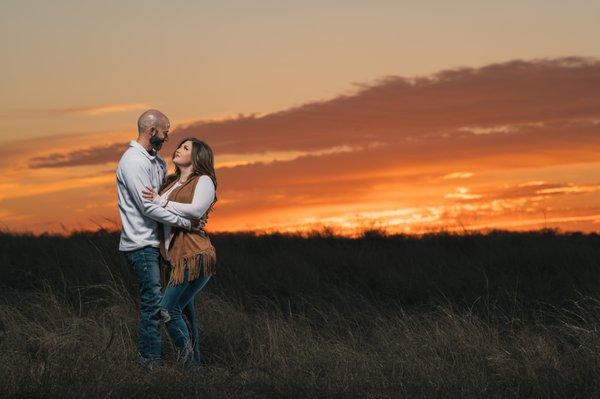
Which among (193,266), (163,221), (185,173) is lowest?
(193,266)

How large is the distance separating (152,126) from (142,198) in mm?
594

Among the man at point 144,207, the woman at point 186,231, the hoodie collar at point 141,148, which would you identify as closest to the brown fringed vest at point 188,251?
the woman at point 186,231

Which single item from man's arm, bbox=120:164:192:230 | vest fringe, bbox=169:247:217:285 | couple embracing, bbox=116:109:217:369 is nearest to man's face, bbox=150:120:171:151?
couple embracing, bbox=116:109:217:369

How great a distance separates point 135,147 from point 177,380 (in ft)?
6.18

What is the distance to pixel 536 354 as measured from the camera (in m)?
8.02

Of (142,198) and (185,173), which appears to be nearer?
(142,198)

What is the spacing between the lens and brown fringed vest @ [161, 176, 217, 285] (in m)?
7.23

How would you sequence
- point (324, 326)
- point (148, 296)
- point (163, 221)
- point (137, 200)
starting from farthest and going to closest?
point (324, 326), point (148, 296), point (137, 200), point (163, 221)

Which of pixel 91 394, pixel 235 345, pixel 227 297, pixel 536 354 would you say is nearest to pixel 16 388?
pixel 91 394

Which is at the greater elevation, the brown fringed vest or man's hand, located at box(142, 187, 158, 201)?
man's hand, located at box(142, 187, 158, 201)

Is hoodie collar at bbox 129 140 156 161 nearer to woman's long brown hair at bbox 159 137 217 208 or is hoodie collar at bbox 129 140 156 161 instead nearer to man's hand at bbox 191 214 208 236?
woman's long brown hair at bbox 159 137 217 208

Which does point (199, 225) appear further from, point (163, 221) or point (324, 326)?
point (324, 326)

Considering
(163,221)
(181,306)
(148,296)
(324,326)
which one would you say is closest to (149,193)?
(163,221)

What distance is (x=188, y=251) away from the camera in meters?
7.26
